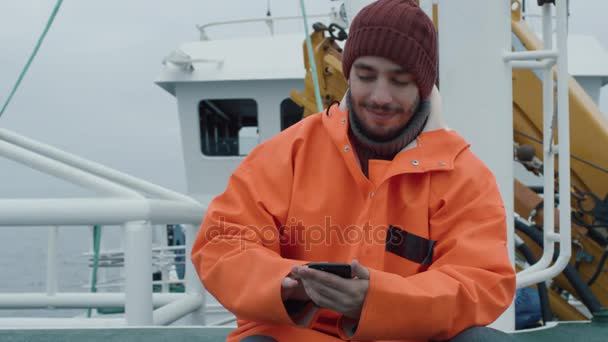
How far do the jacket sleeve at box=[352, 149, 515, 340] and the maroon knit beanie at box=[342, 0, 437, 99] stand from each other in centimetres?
24

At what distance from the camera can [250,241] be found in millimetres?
1389

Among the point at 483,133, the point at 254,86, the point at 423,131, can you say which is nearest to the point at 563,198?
the point at 483,133

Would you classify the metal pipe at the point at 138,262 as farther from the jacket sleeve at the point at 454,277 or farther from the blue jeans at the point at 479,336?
the jacket sleeve at the point at 454,277

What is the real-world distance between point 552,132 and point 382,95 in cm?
114

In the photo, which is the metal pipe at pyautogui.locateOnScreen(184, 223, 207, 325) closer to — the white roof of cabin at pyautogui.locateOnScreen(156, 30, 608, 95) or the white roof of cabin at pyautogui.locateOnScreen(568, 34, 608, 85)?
the white roof of cabin at pyautogui.locateOnScreen(156, 30, 608, 95)

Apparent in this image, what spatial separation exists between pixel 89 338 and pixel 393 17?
183 cm

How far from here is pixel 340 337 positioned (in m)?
1.41

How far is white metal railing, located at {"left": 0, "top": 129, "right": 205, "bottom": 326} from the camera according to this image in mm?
2205

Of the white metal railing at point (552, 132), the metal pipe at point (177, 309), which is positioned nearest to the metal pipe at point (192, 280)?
the metal pipe at point (177, 309)

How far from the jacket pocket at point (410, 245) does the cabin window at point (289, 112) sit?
5862 millimetres

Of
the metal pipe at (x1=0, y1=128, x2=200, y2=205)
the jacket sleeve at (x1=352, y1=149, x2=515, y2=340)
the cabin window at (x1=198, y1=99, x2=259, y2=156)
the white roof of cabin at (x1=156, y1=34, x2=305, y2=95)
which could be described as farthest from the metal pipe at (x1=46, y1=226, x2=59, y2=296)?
the cabin window at (x1=198, y1=99, x2=259, y2=156)

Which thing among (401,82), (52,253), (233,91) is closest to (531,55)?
(401,82)

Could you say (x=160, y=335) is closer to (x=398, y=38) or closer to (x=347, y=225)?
(x=347, y=225)

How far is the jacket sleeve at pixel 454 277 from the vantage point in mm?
1233
